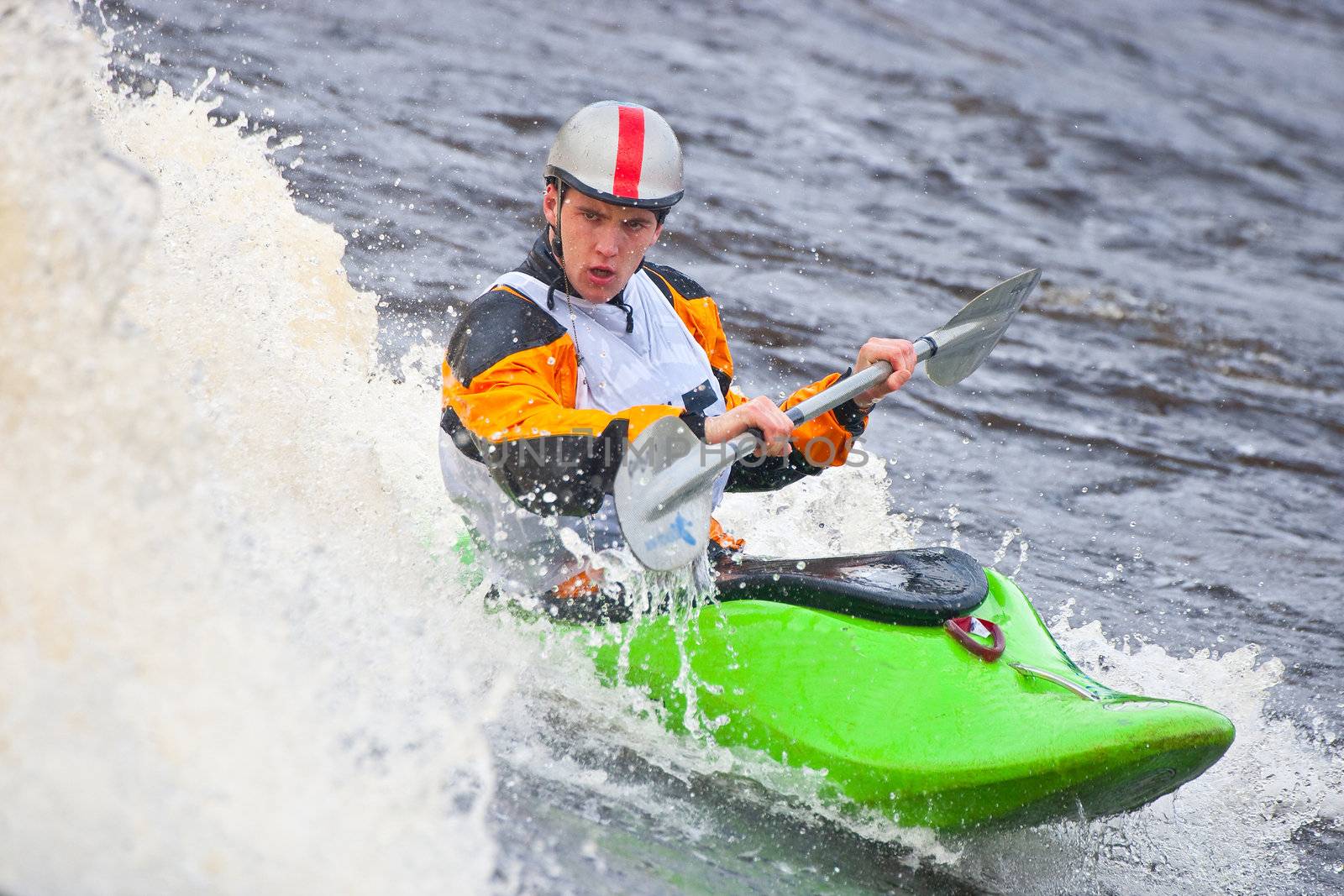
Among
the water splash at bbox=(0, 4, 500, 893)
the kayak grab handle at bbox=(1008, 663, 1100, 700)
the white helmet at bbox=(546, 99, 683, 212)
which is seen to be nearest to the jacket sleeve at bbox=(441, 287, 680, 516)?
the white helmet at bbox=(546, 99, 683, 212)

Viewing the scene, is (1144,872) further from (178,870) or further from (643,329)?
(178,870)

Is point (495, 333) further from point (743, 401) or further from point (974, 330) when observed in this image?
point (974, 330)

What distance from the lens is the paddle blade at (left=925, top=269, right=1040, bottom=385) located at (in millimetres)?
3467

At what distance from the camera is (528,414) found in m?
2.80

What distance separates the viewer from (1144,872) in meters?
3.13

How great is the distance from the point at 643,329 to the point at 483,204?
14.1 ft

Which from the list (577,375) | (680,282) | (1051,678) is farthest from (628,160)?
(1051,678)

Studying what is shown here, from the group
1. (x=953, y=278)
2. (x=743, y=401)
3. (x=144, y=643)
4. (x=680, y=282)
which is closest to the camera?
(x=144, y=643)

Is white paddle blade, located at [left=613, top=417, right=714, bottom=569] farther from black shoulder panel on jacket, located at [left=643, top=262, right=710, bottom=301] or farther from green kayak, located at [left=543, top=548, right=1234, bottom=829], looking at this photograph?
black shoulder panel on jacket, located at [left=643, top=262, right=710, bottom=301]

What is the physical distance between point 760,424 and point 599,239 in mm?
638

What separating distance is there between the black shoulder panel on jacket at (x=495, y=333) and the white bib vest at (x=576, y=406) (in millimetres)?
50

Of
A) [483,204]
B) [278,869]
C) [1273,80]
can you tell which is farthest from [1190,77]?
[278,869]

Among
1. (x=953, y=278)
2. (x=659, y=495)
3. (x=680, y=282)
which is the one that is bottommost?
(x=953, y=278)

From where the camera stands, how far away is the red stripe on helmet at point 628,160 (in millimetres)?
3023
